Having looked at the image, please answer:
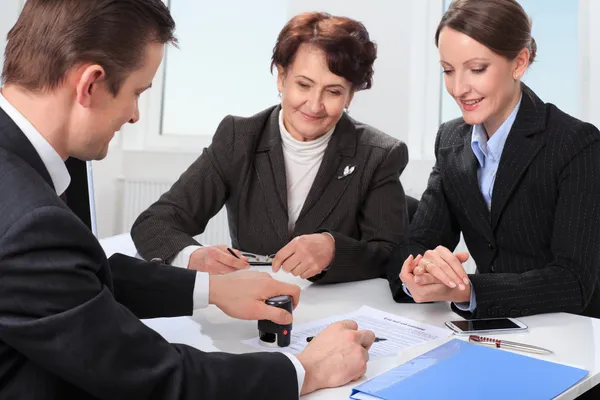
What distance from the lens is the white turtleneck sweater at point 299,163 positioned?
7.57 ft

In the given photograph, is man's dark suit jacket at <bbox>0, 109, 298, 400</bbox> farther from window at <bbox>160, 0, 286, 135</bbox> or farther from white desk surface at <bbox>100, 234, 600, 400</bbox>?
window at <bbox>160, 0, 286, 135</bbox>

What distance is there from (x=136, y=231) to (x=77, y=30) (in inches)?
45.9

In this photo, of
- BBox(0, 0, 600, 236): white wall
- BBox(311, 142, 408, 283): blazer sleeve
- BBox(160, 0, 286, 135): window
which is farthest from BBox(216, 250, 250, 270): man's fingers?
BBox(160, 0, 286, 135): window

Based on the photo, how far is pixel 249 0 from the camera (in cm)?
492

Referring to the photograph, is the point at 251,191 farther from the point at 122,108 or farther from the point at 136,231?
the point at 122,108

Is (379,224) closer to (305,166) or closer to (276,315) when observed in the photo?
(305,166)

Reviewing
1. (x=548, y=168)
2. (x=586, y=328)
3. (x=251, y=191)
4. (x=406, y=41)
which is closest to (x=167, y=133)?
(x=406, y=41)

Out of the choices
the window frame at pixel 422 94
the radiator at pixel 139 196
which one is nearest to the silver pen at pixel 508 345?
the window frame at pixel 422 94

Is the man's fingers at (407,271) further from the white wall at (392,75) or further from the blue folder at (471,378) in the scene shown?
the white wall at (392,75)

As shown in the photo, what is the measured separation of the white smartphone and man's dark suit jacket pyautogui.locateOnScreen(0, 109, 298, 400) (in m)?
0.52

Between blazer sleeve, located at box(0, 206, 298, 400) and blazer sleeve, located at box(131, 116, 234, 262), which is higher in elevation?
blazer sleeve, located at box(0, 206, 298, 400)

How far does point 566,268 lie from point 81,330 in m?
1.28

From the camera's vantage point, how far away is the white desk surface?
1217mm

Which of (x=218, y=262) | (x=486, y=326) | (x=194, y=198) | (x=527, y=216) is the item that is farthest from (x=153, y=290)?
(x=527, y=216)
